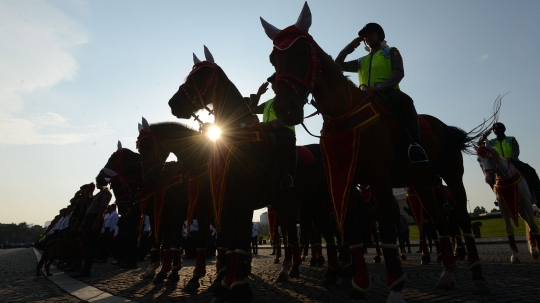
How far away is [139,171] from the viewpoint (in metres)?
11.4

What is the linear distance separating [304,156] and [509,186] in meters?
7.14

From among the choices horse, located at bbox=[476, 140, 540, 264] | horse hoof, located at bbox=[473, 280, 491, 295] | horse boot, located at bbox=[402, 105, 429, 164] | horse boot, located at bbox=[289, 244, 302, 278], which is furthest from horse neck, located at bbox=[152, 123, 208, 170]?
horse, located at bbox=[476, 140, 540, 264]

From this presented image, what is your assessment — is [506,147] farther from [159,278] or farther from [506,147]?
[159,278]

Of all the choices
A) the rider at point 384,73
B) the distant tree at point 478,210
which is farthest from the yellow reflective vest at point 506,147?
the distant tree at point 478,210

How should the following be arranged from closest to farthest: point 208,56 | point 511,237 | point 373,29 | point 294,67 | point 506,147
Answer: point 294,67 → point 373,29 → point 208,56 → point 511,237 → point 506,147

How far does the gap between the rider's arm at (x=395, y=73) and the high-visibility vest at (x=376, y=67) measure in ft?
0.54

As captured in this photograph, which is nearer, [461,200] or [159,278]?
[461,200]

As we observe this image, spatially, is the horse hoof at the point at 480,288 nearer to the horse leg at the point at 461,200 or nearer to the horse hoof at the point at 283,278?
the horse leg at the point at 461,200

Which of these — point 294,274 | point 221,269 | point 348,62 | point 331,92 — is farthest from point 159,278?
point 348,62

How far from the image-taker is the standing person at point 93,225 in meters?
11.1

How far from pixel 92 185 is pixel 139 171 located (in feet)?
12.2

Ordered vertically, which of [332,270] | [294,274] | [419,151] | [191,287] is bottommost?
[294,274]

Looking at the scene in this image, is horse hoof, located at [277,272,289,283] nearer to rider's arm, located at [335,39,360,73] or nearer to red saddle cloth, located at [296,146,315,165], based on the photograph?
red saddle cloth, located at [296,146,315,165]

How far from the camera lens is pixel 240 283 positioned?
4969mm
